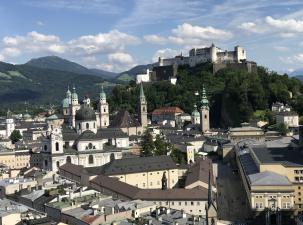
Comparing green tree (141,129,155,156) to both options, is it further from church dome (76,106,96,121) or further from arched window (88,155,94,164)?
church dome (76,106,96,121)

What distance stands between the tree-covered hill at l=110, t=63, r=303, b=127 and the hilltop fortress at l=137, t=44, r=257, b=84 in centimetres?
184

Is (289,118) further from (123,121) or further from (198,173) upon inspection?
(198,173)

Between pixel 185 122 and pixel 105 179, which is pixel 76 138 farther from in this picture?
pixel 185 122

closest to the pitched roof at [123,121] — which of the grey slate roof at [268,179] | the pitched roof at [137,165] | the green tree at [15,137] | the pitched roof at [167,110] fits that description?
the pitched roof at [167,110]

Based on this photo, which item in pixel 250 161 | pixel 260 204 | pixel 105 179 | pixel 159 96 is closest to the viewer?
pixel 260 204

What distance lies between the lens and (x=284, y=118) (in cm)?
9069

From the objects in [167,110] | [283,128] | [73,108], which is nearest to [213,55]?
[167,110]

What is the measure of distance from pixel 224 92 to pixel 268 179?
61212mm

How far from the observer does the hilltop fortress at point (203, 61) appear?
127 meters

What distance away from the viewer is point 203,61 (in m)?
134

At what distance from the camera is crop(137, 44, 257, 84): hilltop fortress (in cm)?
12712

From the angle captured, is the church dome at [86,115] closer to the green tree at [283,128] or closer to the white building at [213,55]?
the green tree at [283,128]

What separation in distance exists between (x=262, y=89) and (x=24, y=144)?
43.4m

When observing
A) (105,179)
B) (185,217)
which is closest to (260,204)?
(185,217)
